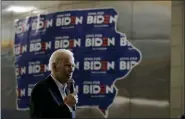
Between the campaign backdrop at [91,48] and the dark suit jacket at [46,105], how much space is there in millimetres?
2811

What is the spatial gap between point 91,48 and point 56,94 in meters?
2.82

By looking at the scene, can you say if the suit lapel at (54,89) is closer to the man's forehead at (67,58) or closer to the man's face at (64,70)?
the man's face at (64,70)

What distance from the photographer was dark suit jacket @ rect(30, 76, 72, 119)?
3217mm

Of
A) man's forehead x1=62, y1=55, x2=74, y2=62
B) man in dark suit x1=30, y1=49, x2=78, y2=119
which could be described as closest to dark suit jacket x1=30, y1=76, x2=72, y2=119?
man in dark suit x1=30, y1=49, x2=78, y2=119

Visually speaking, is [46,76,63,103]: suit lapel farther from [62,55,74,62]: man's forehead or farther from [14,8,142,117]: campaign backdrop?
[14,8,142,117]: campaign backdrop

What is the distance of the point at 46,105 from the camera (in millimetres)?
3225

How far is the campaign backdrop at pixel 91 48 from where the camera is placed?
6055 millimetres

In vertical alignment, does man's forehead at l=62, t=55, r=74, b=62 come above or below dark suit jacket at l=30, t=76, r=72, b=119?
above

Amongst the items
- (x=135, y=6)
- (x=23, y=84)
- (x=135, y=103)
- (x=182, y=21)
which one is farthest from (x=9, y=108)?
(x=182, y=21)

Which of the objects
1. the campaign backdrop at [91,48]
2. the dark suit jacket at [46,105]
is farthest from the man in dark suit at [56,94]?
the campaign backdrop at [91,48]

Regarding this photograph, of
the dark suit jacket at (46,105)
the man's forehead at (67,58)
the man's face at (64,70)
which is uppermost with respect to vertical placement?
the man's forehead at (67,58)

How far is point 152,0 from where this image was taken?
6.04 m

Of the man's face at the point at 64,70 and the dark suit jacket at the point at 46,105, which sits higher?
the man's face at the point at 64,70

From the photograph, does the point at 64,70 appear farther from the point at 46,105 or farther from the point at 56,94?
the point at 46,105
